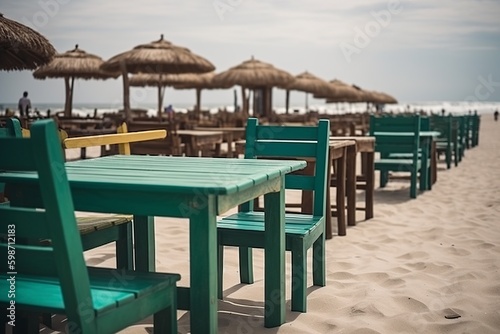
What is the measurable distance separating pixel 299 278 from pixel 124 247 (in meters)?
0.81

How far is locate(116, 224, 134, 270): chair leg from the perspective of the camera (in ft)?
9.00

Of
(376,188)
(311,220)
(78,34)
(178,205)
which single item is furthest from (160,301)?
(78,34)

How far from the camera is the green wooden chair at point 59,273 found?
1494mm

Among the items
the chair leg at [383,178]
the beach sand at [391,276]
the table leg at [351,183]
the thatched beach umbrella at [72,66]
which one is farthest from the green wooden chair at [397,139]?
the thatched beach umbrella at [72,66]

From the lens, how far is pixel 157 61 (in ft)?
38.8

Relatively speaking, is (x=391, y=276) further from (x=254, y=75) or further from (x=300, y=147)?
(x=254, y=75)

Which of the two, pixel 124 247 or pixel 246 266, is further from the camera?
pixel 246 266

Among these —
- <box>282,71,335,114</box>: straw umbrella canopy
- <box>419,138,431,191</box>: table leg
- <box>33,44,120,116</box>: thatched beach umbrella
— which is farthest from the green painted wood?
<box>282,71,335,114</box>: straw umbrella canopy

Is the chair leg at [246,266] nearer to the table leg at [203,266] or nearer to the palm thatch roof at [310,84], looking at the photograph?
the table leg at [203,266]

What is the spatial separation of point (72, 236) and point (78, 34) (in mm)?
16234

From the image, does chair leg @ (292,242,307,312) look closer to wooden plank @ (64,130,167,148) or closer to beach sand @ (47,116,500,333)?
beach sand @ (47,116,500,333)

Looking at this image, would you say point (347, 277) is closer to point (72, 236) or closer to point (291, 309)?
point (291, 309)

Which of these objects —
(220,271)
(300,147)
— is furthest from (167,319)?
(300,147)

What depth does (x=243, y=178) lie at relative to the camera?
1.99m
